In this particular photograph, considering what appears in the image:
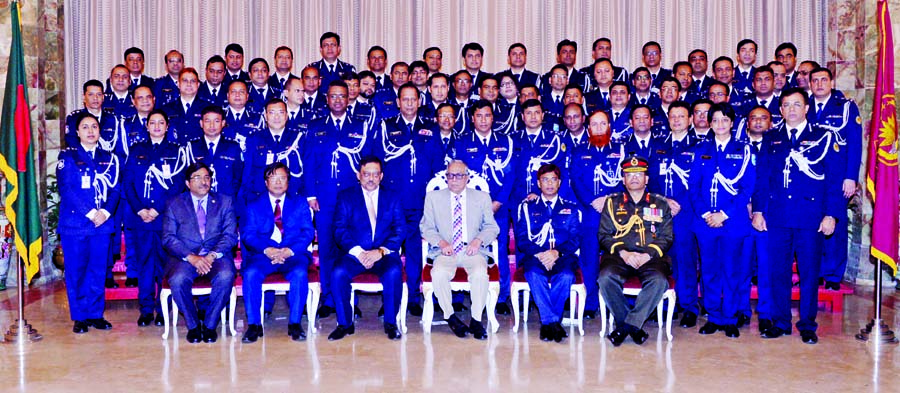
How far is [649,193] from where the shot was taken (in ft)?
21.3

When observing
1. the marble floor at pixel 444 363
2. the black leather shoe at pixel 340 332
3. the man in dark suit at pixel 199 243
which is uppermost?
the man in dark suit at pixel 199 243

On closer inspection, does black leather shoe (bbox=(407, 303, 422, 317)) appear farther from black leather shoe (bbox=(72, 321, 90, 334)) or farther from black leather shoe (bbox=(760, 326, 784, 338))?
black leather shoe (bbox=(760, 326, 784, 338))

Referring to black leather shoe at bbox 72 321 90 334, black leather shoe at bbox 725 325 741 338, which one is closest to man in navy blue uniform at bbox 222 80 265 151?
black leather shoe at bbox 72 321 90 334

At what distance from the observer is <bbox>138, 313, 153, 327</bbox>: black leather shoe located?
6.60m

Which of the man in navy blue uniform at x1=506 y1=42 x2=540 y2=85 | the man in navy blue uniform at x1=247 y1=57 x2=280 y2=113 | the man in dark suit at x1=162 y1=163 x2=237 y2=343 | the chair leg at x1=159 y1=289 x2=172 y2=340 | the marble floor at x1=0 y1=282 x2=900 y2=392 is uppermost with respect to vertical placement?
the man in navy blue uniform at x1=506 y1=42 x2=540 y2=85

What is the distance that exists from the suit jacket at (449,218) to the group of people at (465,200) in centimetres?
1

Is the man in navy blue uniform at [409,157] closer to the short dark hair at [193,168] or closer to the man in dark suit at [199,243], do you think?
the man in dark suit at [199,243]

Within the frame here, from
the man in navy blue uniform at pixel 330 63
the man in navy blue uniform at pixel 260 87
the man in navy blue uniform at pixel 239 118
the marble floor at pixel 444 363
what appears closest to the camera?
the marble floor at pixel 444 363

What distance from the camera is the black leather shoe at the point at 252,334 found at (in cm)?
605

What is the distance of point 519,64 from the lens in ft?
27.3

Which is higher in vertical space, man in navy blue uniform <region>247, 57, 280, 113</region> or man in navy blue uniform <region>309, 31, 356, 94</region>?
man in navy blue uniform <region>309, 31, 356, 94</region>

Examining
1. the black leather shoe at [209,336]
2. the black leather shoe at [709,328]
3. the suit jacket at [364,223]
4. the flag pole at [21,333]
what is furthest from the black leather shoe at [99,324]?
the black leather shoe at [709,328]

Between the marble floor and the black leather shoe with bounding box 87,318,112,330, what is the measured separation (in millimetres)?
87

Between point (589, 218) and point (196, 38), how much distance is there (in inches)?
208
